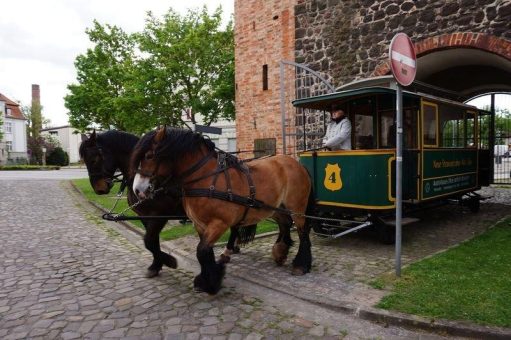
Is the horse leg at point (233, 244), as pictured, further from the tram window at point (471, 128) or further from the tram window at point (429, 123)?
the tram window at point (471, 128)

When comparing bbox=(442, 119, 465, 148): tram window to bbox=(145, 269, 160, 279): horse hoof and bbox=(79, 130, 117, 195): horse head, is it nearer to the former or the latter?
bbox=(145, 269, 160, 279): horse hoof

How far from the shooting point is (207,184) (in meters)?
4.31

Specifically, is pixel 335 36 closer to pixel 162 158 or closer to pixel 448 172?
pixel 448 172

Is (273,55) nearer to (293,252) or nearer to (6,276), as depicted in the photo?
(293,252)

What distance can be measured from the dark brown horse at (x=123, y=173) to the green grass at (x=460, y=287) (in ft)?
8.98

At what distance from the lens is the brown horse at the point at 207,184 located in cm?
409

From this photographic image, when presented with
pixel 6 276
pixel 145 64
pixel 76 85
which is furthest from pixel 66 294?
pixel 76 85

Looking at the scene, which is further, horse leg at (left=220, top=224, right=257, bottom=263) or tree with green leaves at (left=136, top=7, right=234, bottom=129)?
tree with green leaves at (left=136, top=7, right=234, bottom=129)

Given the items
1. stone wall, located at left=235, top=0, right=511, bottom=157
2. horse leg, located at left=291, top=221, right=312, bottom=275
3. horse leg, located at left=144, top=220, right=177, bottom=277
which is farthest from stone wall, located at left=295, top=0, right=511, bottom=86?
horse leg, located at left=144, top=220, right=177, bottom=277

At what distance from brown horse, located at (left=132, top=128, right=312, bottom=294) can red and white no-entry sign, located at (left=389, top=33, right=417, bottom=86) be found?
1903 millimetres

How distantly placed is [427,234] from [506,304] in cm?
366

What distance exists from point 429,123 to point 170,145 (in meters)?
5.03

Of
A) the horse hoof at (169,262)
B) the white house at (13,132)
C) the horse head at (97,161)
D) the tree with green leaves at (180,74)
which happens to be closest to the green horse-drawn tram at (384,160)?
the horse hoof at (169,262)

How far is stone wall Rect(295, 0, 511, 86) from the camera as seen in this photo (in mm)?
8148
